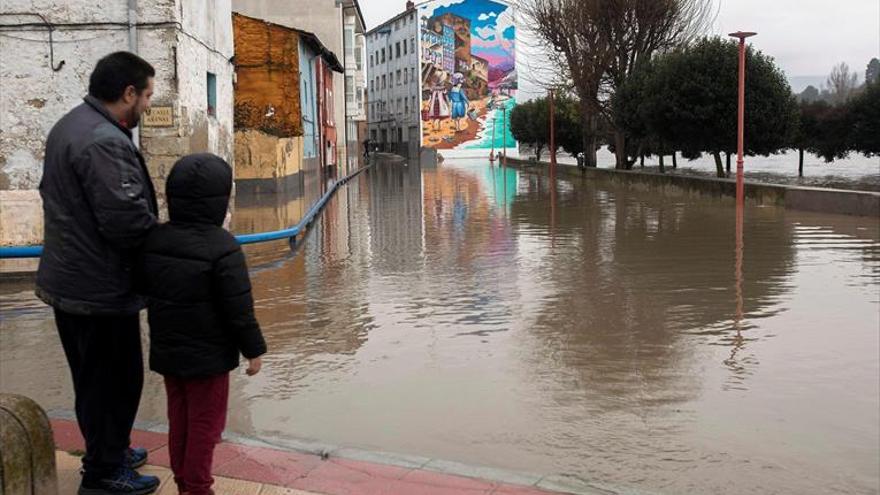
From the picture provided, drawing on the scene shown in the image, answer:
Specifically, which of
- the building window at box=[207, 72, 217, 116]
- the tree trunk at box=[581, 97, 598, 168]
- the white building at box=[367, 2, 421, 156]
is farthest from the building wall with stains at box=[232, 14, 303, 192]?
the white building at box=[367, 2, 421, 156]

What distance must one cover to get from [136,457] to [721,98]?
23508 mm

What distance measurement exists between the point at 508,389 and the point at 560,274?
478 centimetres

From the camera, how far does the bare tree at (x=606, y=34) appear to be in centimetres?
3200

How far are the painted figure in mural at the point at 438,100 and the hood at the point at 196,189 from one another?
75.3 m

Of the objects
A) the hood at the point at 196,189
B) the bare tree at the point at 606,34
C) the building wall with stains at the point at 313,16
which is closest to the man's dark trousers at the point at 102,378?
the hood at the point at 196,189

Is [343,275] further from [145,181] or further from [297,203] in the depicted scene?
[297,203]

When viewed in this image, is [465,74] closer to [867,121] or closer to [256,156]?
[867,121]

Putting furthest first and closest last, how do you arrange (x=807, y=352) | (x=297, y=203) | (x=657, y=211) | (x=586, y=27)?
(x=586, y=27)
(x=297, y=203)
(x=657, y=211)
(x=807, y=352)

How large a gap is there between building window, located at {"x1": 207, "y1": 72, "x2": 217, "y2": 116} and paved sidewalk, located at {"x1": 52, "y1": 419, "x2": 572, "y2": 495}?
13.5m

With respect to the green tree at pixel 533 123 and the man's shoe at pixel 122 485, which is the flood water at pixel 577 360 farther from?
the green tree at pixel 533 123

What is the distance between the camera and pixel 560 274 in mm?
10508

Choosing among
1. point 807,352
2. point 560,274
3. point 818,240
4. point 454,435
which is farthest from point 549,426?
point 818,240

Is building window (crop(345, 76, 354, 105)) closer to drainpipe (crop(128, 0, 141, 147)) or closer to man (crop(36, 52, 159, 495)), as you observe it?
drainpipe (crop(128, 0, 141, 147))

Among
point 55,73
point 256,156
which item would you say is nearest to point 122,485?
point 55,73
